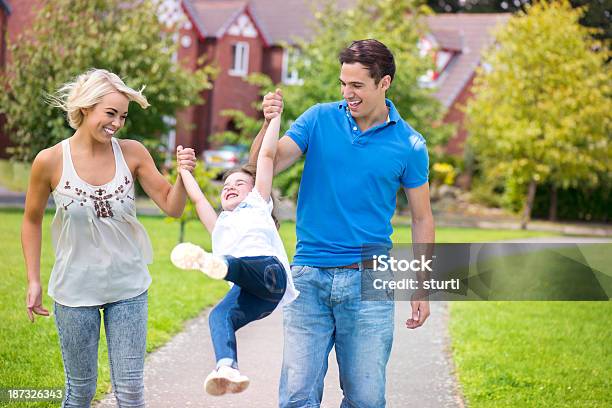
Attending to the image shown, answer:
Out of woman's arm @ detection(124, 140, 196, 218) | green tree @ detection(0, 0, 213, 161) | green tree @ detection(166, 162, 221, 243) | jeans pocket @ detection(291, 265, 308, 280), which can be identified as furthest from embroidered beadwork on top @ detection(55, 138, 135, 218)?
green tree @ detection(0, 0, 213, 161)

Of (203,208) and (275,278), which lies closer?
(275,278)

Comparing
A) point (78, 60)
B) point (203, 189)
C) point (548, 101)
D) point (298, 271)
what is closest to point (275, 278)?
point (298, 271)

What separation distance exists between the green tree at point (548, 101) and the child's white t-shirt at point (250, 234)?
2260cm

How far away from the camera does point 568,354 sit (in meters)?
8.70

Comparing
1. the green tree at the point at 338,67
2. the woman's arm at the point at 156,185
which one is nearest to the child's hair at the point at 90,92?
the woman's arm at the point at 156,185

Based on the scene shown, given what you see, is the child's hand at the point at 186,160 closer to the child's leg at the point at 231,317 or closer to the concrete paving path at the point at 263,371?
the child's leg at the point at 231,317

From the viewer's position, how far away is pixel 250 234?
3932 mm

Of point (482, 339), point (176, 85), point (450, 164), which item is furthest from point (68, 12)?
point (450, 164)

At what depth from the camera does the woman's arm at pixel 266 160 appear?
4.09m

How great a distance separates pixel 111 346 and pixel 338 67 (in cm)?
1951

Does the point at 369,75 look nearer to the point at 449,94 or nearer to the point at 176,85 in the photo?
the point at 176,85

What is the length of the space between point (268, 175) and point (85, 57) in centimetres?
1749

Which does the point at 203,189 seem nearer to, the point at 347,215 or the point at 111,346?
the point at 111,346

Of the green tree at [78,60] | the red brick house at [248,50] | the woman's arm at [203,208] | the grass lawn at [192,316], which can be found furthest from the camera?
the red brick house at [248,50]
